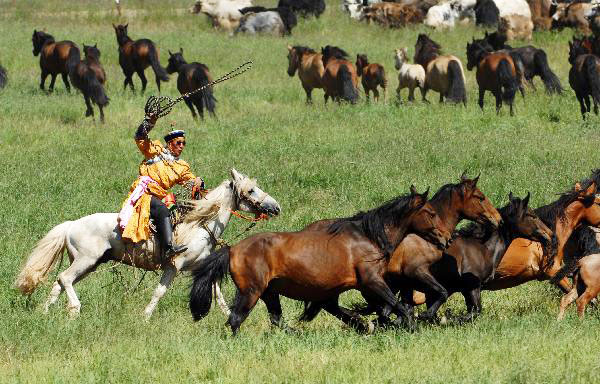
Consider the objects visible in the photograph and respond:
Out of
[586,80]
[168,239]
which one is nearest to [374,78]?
[586,80]

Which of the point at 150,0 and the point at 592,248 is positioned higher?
the point at 592,248

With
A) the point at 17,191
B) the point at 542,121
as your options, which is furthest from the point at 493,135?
the point at 17,191

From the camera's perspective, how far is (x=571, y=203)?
451 inches

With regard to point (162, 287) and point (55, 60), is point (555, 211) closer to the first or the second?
point (162, 287)

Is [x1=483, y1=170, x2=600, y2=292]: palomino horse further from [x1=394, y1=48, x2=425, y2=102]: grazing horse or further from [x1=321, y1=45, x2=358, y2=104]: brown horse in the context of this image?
[x1=394, y1=48, x2=425, y2=102]: grazing horse

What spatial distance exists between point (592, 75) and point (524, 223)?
14075 mm

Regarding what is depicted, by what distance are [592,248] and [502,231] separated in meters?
1.18

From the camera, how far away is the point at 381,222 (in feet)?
33.9

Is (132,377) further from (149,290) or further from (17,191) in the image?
(17,191)

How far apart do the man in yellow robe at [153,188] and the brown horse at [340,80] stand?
1448 centimetres

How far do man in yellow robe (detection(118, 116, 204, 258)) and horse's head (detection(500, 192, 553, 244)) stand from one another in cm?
319

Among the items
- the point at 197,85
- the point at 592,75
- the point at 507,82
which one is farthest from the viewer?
the point at 197,85

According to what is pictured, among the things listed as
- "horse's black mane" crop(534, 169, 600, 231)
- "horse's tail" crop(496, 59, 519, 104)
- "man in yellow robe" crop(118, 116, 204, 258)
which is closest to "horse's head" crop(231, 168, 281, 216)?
"man in yellow robe" crop(118, 116, 204, 258)

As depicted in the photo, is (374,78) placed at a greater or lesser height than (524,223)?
lesser
